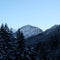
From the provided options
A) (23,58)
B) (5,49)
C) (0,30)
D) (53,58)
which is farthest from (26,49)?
(53,58)

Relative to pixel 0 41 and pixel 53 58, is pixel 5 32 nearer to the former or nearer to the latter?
pixel 0 41

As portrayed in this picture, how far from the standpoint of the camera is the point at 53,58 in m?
91.3

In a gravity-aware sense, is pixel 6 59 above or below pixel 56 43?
below

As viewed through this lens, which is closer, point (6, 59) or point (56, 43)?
point (6, 59)

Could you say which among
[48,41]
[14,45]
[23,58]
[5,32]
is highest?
[48,41]

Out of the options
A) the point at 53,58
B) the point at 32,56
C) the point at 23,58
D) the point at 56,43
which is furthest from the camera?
the point at 56,43

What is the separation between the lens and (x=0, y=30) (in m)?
39.0

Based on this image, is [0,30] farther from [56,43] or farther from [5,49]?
[56,43]

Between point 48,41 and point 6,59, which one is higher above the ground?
point 48,41

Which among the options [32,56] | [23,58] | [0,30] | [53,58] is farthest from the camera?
[53,58]

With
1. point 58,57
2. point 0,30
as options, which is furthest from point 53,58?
point 0,30

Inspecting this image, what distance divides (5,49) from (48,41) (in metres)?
81.4

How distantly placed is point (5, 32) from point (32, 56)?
23.1 feet

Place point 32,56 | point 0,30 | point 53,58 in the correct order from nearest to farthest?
point 32,56
point 0,30
point 53,58
